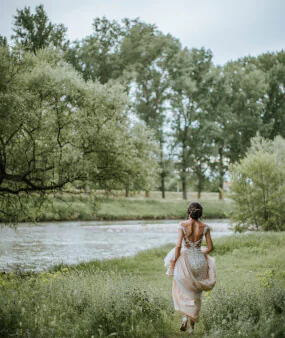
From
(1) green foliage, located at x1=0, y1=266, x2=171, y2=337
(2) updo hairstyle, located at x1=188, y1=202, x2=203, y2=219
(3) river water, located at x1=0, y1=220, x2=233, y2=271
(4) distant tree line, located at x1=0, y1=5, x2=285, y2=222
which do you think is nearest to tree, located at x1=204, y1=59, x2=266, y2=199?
(4) distant tree line, located at x1=0, y1=5, x2=285, y2=222

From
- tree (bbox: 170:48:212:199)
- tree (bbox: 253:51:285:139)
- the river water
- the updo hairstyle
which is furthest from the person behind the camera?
tree (bbox: 253:51:285:139)

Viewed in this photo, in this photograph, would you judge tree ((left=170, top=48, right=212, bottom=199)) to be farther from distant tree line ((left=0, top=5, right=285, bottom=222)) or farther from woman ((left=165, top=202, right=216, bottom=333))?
woman ((left=165, top=202, right=216, bottom=333))

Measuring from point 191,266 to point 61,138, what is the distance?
11.5 m

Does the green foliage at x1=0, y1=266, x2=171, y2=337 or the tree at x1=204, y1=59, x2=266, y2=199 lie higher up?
the tree at x1=204, y1=59, x2=266, y2=199

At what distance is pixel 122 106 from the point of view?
59.1 feet

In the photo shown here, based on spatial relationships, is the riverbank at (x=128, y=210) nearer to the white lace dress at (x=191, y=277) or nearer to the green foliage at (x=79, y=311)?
the green foliage at (x=79, y=311)

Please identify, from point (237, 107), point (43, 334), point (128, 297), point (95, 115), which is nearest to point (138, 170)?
point (95, 115)

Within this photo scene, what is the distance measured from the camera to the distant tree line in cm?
1661

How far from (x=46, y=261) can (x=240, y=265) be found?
27.1 feet

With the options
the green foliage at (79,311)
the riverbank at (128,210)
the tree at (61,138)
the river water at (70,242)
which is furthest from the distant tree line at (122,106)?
the green foliage at (79,311)

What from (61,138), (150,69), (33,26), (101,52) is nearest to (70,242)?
(61,138)

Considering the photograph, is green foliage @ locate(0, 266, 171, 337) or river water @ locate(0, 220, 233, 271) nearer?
green foliage @ locate(0, 266, 171, 337)

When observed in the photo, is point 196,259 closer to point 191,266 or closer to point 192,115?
point 191,266

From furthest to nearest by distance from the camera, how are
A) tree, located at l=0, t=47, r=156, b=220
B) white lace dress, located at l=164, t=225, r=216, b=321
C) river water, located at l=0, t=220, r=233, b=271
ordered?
river water, located at l=0, t=220, r=233, b=271, tree, located at l=0, t=47, r=156, b=220, white lace dress, located at l=164, t=225, r=216, b=321
